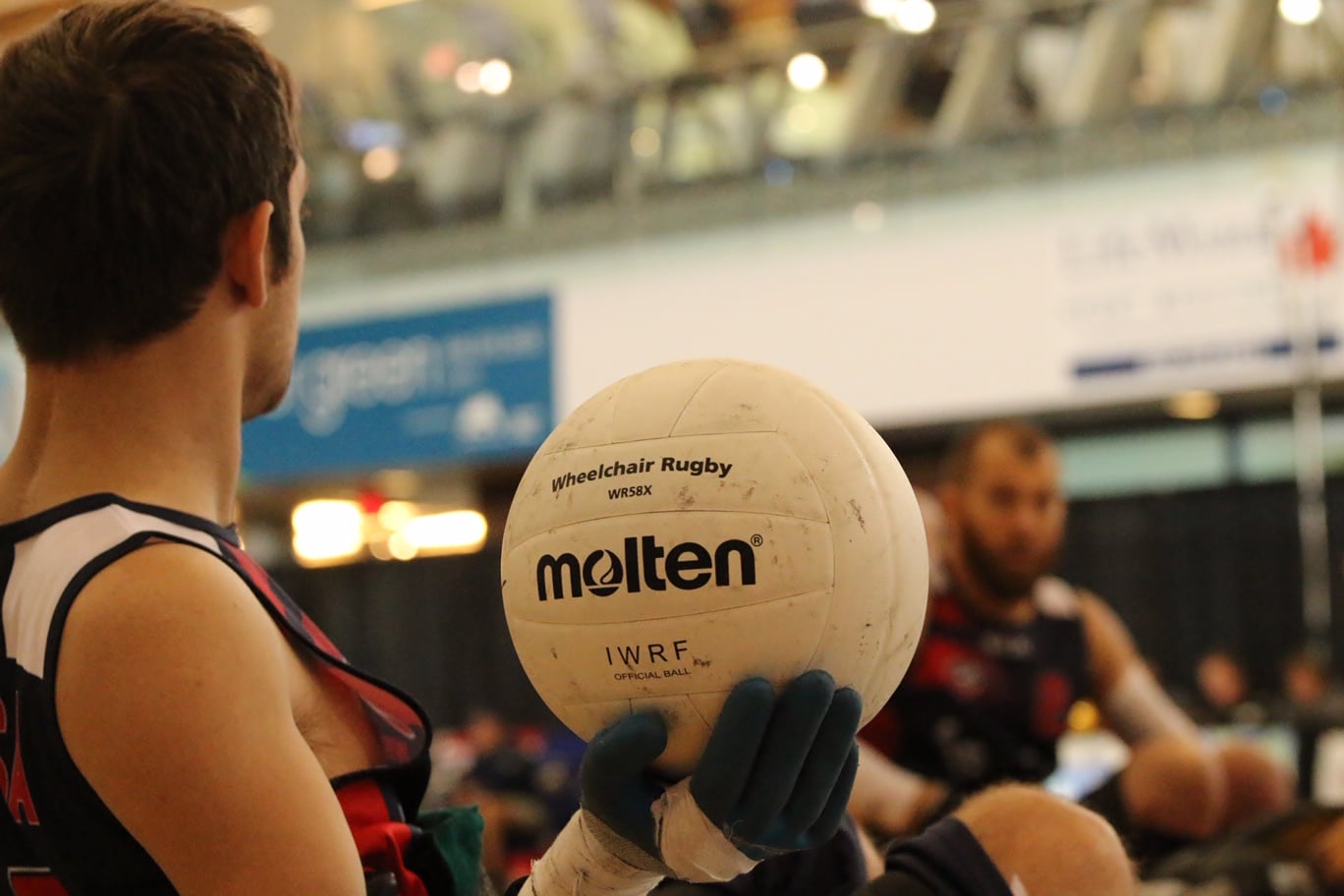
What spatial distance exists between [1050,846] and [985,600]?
2.09 metres

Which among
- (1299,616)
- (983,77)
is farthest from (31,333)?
(1299,616)

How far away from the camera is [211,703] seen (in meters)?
0.95

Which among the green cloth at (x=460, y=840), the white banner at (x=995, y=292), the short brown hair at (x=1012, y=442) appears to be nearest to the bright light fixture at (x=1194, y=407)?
the white banner at (x=995, y=292)

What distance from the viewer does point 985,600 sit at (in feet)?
11.2

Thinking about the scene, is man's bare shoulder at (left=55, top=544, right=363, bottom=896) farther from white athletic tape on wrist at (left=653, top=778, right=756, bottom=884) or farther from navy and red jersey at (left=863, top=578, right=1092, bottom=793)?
navy and red jersey at (left=863, top=578, right=1092, bottom=793)

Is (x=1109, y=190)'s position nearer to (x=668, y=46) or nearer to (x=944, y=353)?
(x=944, y=353)

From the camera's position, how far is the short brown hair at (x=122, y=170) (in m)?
1.04

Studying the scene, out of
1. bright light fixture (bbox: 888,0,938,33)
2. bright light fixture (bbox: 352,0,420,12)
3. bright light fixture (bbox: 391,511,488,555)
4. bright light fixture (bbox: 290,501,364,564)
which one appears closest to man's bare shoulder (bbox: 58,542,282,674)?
bright light fixture (bbox: 888,0,938,33)

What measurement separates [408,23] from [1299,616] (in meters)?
6.17

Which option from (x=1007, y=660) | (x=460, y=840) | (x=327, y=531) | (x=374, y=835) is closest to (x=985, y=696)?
(x=1007, y=660)

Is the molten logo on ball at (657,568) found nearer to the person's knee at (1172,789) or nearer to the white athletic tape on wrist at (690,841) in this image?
the white athletic tape on wrist at (690,841)

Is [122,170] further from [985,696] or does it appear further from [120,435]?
[985,696]

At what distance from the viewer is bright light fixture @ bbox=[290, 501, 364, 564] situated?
11.1 metres

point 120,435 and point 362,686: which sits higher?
point 120,435
